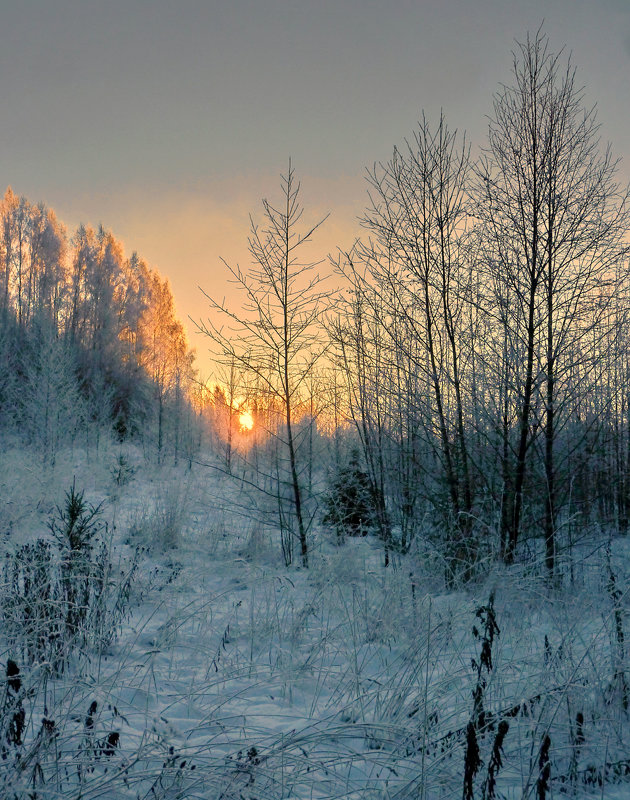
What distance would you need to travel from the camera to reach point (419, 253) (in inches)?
281

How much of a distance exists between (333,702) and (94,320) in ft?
82.4

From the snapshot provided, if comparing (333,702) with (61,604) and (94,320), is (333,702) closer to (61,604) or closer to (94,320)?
(61,604)

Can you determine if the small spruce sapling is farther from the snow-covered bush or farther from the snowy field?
the snow-covered bush

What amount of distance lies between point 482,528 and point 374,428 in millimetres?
2995

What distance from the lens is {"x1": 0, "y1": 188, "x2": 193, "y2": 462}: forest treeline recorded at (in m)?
22.7

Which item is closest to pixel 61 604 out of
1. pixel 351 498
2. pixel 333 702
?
pixel 333 702

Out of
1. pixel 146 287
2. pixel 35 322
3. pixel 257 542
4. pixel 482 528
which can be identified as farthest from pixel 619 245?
pixel 146 287

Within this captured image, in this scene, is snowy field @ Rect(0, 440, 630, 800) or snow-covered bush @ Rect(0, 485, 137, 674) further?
snow-covered bush @ Rect(0, 485, 137, 674)

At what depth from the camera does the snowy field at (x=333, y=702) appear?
1934 mm

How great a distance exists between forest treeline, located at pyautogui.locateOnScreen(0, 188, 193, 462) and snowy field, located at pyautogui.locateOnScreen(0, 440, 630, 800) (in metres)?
18.7

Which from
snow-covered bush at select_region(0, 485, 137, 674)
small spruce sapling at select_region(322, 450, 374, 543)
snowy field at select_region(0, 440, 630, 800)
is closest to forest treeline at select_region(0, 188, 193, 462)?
small spruce sapling at select_region(322, 450, 374, 543)

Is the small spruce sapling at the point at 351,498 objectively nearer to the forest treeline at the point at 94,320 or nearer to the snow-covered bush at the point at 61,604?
the snow-covered bush at the point at 61,604

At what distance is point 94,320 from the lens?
25094mm

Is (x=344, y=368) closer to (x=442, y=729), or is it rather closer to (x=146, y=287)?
(x=442, y=729)
